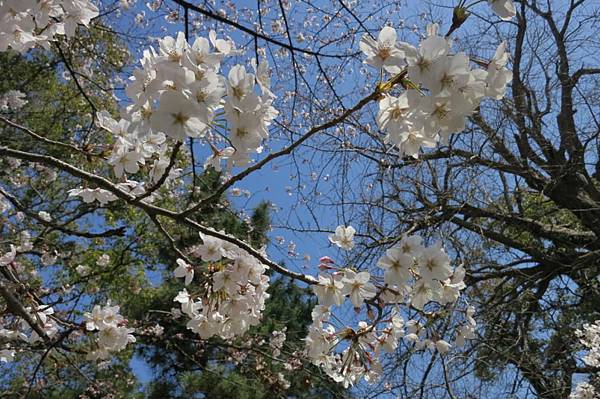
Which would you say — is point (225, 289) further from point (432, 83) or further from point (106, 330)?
point (106, 330)

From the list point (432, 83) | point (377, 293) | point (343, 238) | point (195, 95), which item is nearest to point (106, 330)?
point (343, 238)

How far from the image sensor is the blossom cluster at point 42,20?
135 centimetres

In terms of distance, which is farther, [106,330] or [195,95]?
[106,330]

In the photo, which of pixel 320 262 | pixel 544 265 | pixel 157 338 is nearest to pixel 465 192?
pixel 544 265

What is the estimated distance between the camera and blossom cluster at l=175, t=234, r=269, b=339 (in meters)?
1.45

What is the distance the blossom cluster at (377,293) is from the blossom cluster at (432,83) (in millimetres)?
328

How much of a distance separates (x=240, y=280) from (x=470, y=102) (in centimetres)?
79

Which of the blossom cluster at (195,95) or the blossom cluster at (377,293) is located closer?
the blossom cluster at (195,95)

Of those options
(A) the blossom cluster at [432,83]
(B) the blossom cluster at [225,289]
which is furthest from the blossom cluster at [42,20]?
(A) the blossom cluster at [432,83]

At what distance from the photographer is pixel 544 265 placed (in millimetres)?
4844

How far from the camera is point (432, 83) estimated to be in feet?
3.23

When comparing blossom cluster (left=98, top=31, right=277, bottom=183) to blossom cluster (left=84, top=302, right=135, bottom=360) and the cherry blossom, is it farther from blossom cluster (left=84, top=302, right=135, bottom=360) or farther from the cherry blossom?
blossom cluster (left=84, top=302, right=135, bottom=360)

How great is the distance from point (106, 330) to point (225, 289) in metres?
0.93

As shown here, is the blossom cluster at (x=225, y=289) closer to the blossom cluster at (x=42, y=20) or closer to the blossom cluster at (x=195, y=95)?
the blossom cluster at (x=195, y=95)
